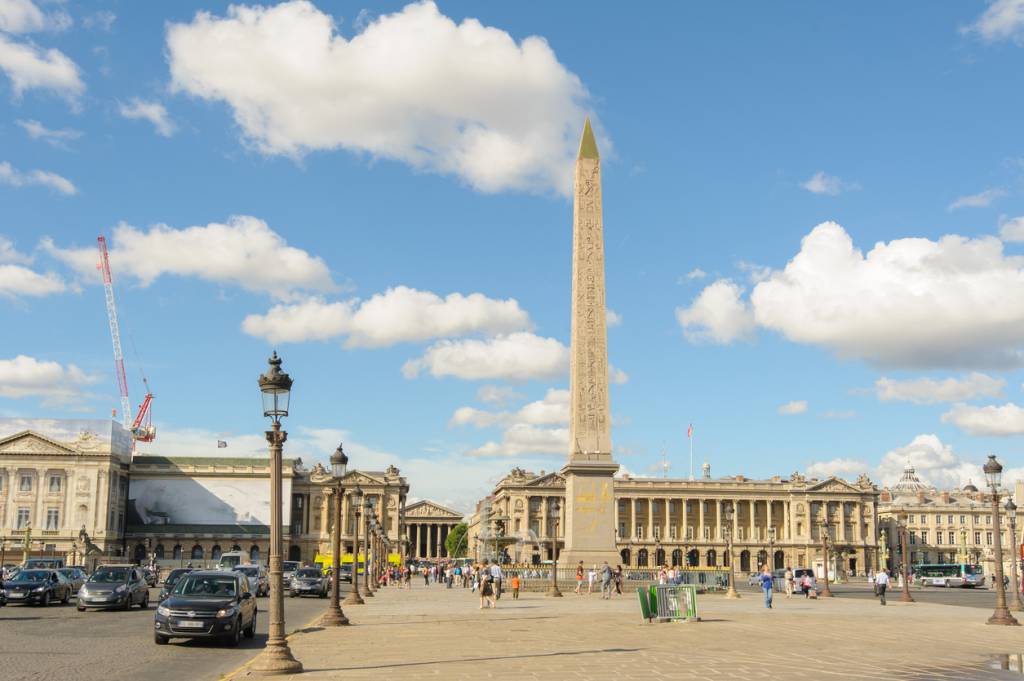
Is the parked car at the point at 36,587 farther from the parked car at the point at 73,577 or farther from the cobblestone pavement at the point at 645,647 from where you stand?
the cobblestone pavement at the point at 645,647

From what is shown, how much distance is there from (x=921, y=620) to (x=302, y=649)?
21.9 meters

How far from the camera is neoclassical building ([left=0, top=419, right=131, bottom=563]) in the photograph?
131375 millimetres

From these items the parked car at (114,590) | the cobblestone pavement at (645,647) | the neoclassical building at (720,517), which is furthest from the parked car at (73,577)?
the neoclassical building at (720,517)

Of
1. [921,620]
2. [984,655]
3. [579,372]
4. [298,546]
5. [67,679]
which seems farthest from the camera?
[298,546]

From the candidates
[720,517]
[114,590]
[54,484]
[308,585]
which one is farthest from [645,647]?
[720,517]

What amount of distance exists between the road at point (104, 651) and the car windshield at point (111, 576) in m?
2.99

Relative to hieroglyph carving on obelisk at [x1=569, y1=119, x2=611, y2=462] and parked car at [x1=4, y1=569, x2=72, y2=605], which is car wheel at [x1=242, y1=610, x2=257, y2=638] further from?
hieroglyph carving on obelisk at [x1=569, y1=119, x2=611, y2=462]

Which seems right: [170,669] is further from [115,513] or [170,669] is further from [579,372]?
[115,513]

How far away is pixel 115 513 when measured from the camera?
13862 cm

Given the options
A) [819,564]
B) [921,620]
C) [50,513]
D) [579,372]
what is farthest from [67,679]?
[50,513]

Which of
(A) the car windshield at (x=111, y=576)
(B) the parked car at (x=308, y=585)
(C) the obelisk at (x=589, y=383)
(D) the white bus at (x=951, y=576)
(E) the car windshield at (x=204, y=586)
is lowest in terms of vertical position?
(D) the white bus at (x=951, y=576)

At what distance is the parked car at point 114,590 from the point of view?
3438cm

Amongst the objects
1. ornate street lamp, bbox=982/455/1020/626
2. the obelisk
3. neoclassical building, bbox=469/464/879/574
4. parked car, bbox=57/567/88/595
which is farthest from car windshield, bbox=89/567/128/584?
neoclassical building, bbox=469/464/879/574

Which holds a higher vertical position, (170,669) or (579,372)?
(579,372)
